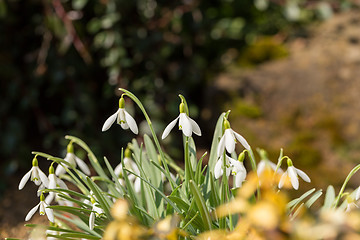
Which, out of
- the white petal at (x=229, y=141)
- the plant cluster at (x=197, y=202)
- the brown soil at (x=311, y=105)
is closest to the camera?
the plant cluster at (x=197, y=202)

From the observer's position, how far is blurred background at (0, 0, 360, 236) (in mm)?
2836

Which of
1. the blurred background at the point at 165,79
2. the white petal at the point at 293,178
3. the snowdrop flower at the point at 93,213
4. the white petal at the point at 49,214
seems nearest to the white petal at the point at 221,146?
the white petal at the point at 293,178

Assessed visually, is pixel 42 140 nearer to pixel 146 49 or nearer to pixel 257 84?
pixel 146 49

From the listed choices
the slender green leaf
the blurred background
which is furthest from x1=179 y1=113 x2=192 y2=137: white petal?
the blurred background

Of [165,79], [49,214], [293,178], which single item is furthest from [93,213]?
[165,79]

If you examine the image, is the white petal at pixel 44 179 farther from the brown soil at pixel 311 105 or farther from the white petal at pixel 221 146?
the brown soil at pixel 311 105

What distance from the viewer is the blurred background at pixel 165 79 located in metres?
2.84

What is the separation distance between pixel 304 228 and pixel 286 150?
235 centimetres

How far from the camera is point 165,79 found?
318 cm

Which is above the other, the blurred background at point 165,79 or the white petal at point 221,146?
the white petal at point 221,146

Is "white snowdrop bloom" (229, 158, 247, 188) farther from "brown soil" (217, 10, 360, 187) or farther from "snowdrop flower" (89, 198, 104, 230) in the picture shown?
"brown soil" (217, 10, 360, 187)

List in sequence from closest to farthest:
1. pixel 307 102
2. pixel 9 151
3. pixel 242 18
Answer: pixel 9 151, pixel 307 102, pixel 242 18

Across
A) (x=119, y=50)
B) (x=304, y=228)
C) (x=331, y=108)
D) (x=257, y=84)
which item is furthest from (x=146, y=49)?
(x=304, y=228)

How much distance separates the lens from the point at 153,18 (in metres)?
3.01
